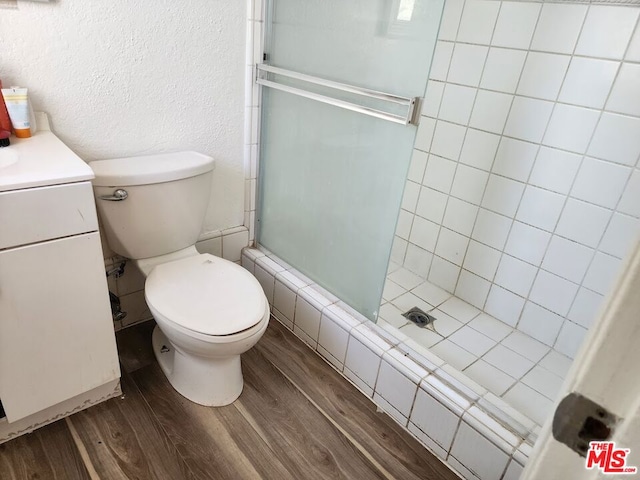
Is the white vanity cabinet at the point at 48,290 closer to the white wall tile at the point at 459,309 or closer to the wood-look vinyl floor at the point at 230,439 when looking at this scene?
the wood-look vinyl floor at the point at 230,439

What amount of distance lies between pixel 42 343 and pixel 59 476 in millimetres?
386

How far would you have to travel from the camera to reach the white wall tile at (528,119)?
64.1 inches

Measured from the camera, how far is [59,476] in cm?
119

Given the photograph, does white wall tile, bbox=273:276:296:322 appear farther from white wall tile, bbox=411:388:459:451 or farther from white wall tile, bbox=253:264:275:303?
white wall tile, bbox=411:388:459:451

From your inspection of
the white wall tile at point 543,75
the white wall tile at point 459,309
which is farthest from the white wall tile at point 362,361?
the white wall tile at point 543,75

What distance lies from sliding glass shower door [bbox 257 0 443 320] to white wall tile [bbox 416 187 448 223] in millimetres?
654

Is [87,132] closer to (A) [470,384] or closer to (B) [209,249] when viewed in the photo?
(B) [209,249]

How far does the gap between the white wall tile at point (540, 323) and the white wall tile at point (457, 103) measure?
34.3 inches

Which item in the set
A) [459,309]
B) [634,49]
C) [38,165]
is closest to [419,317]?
[459,309]

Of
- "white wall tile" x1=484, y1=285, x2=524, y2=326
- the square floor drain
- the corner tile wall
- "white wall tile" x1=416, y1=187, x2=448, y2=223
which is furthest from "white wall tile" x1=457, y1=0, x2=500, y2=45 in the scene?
the square floor drain

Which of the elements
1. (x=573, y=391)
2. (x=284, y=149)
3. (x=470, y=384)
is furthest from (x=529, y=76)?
(x=573, y=391)

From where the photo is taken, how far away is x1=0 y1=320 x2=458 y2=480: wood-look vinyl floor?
4.09 ft

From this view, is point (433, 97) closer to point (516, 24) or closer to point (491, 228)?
point (516, 24)

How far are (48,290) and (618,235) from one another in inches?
73.6
